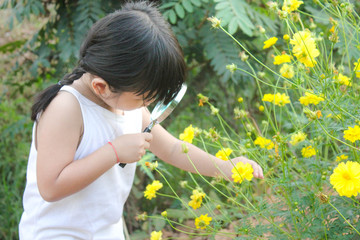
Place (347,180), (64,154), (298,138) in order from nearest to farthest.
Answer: (347,180) < (64,154) < (298,138)

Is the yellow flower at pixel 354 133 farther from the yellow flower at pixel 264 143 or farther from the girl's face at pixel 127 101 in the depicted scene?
the girl's face at pixel 127 101

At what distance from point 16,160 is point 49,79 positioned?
0.47 metres

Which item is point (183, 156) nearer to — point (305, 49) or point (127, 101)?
point (127, 101)

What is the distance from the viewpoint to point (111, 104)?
49.0 inches

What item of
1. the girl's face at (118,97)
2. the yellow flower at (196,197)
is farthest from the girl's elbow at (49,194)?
the yellow flower at (196,197)

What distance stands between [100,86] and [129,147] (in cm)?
16

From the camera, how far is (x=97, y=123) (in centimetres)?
128

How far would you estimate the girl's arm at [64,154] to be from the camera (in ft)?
3.80

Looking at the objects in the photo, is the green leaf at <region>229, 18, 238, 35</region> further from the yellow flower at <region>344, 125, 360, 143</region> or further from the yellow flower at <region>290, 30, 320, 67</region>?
the yellow flower at <region>344, 125, 360, 143</region>

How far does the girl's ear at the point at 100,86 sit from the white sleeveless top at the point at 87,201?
0.07 m

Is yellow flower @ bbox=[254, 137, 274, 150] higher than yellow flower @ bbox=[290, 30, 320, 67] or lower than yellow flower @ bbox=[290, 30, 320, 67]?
lower

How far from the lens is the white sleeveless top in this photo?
1.27 meters

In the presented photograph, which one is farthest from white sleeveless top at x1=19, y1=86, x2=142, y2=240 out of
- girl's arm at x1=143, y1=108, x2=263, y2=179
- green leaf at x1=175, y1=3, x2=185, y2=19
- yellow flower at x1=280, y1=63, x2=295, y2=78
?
green leaf at x1=175, y1=3, x2=185, y2=19

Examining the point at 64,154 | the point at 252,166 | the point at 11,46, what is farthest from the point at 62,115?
the point at 11,46
